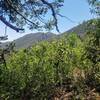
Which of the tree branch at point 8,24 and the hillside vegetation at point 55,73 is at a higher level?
the tree branch at point 8,24

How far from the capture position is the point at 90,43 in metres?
18.5

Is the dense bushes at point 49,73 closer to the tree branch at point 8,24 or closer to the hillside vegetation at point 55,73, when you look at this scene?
the hillside vegetation at point 55,73

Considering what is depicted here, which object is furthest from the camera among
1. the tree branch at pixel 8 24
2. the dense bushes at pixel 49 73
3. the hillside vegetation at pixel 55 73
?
the dense bushes at pixel 49 73

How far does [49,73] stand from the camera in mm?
18609

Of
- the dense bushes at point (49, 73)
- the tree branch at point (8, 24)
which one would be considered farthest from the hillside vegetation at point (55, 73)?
the tree branch at point (8, 24)

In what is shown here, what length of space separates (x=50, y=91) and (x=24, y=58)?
208 centimetres

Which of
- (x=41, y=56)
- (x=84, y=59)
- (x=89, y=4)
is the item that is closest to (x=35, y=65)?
(x=41, y=56)

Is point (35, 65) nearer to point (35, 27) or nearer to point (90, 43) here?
point (90, 43)

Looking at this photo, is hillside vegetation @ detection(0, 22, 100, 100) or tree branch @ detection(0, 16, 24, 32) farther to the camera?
hillside vegetation @ detection(0, 22, 100, 100)

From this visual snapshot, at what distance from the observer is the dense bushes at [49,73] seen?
18359mm

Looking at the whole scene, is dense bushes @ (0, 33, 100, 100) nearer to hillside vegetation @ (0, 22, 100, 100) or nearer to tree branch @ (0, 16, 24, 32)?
hillside vegetation @ (0, 22, 100, 100)

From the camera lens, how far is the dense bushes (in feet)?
60.2

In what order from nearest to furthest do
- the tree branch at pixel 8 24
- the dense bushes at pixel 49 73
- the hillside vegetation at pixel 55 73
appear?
1. the tree branch at pixel 8 24
2. the hillside vegetation at pixel 55 73
3. the dense bushes at pixel 49 73

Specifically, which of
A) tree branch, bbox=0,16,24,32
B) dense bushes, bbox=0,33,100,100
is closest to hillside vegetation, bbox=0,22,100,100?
dense bushes, bbox=0,33,100,100
